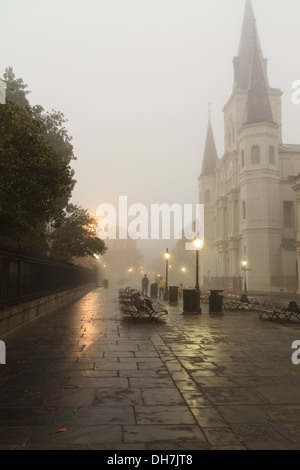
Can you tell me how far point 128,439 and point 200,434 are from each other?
27.9 inches

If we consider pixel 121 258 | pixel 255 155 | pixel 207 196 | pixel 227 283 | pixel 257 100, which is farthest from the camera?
pixel 121 258

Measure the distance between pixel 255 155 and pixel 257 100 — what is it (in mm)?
7171

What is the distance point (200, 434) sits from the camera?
411cm

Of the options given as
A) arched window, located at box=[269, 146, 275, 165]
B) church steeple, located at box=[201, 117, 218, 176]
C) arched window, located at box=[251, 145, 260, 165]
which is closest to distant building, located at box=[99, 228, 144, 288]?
church steeple, located at box=[201, 117, 218, 176]

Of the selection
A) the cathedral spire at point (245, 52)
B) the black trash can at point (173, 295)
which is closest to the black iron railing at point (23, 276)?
the black trash can at point (173, 295)

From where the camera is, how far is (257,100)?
54281mm

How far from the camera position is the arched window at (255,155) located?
5359cm

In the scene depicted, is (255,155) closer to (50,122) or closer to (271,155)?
(271,155)

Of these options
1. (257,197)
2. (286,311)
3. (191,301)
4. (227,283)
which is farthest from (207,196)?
(286,311)

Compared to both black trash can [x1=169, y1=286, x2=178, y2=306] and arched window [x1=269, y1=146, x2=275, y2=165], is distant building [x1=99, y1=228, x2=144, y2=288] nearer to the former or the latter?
arched window [x1=269, y1=146, x2=275, y2=165]

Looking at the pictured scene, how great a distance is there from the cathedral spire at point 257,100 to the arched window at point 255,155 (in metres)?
3.51

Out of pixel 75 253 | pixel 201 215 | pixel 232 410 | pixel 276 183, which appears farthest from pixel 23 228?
pixel 201 215

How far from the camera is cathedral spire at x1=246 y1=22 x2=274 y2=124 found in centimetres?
5394
